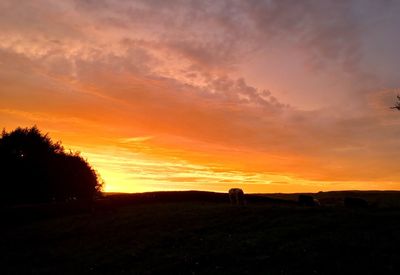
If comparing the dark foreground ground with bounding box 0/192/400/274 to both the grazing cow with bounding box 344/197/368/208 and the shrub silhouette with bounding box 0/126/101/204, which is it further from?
the shrub silhouette with bounding box 0/126/101/204

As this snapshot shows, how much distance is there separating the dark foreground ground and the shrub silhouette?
24.6 meters

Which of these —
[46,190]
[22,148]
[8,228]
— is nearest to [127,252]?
[8,228]

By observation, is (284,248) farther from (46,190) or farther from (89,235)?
(46,190)

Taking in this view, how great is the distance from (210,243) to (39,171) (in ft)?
187

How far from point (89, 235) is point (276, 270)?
2659 centimetres

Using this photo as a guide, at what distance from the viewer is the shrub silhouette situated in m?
76.8

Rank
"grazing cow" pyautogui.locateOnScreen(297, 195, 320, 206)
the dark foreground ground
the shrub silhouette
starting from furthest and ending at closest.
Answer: the shrub silhouette < "grazing cow" pyautogui.locateOnScreen(297, 195, 320, 206) < the dark foreground ground

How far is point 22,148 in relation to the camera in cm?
8275

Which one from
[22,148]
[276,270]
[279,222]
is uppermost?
[22,148]

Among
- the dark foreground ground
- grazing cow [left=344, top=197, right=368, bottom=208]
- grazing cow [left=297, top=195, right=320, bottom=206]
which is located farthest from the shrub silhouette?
grazing cow [left=344, top=197, right=368, bottom=208]

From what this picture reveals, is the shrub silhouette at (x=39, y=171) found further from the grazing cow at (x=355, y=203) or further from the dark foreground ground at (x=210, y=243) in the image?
the grazing cow at (x=355, y=203)

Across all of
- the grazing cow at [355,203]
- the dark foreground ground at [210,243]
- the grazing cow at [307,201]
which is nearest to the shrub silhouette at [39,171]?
the dark foreground ground at [210,243]

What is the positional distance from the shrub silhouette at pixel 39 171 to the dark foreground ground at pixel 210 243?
969 inches

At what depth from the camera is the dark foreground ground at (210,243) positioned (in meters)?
23.5
